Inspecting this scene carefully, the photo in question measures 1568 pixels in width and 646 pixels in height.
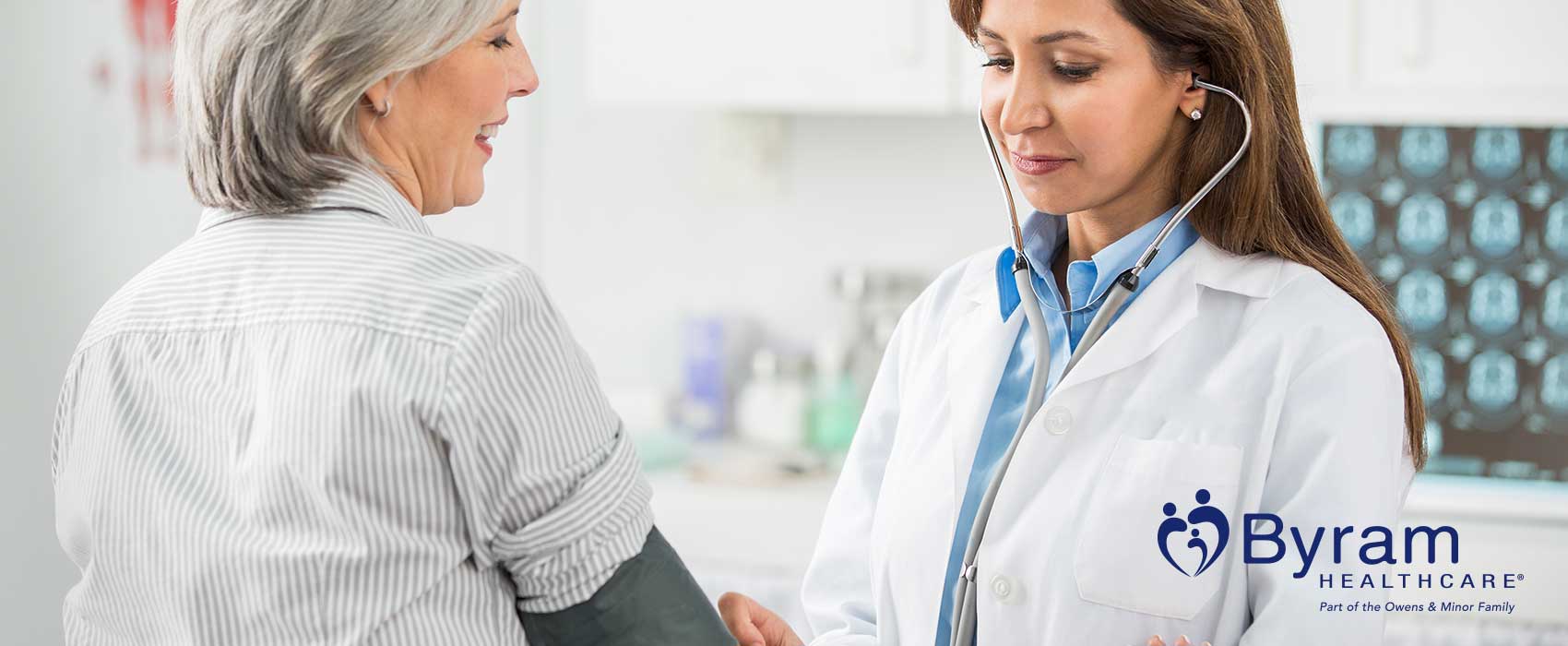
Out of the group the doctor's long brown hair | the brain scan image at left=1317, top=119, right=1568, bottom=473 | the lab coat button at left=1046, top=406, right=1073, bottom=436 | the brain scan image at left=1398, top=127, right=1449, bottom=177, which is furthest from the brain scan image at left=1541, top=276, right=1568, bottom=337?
the lab coat button at left=1046, top=406, right=1073, bottom=436

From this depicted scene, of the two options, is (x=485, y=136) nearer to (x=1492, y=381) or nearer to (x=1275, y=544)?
(x=1275, y=544)

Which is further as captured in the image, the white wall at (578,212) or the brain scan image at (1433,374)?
the white wall at (578,212)

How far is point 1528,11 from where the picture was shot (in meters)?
2.06

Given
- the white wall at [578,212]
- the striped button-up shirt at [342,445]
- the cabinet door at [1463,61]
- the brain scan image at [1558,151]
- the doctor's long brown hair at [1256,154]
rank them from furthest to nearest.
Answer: the white wall at [578,212], the brain scan image at [1558,151], the cabinet door at [1463,61], the doctor's long brown hair at [1256,154], the striped button-up shirt at [342,445]

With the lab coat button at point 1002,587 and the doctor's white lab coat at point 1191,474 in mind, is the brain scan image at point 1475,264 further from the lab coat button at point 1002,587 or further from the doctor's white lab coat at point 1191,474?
the lab coat button at point 1002,587

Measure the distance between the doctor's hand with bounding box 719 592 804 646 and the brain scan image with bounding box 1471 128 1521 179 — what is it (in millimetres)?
1617

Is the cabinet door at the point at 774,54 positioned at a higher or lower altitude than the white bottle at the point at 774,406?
higher

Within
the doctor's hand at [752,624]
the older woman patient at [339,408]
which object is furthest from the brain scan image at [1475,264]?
the older woman patient at [339,408]

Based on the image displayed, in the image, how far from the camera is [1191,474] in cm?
113

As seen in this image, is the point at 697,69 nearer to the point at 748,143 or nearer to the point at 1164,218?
the point at 748,143

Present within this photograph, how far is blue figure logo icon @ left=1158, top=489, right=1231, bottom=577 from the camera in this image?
1117mm

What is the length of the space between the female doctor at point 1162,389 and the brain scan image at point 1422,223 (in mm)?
1224

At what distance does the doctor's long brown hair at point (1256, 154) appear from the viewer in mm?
1149

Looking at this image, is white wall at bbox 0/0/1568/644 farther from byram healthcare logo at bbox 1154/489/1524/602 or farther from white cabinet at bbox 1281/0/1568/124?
byram healthcare logo at bbox 1154/489/1524/602
